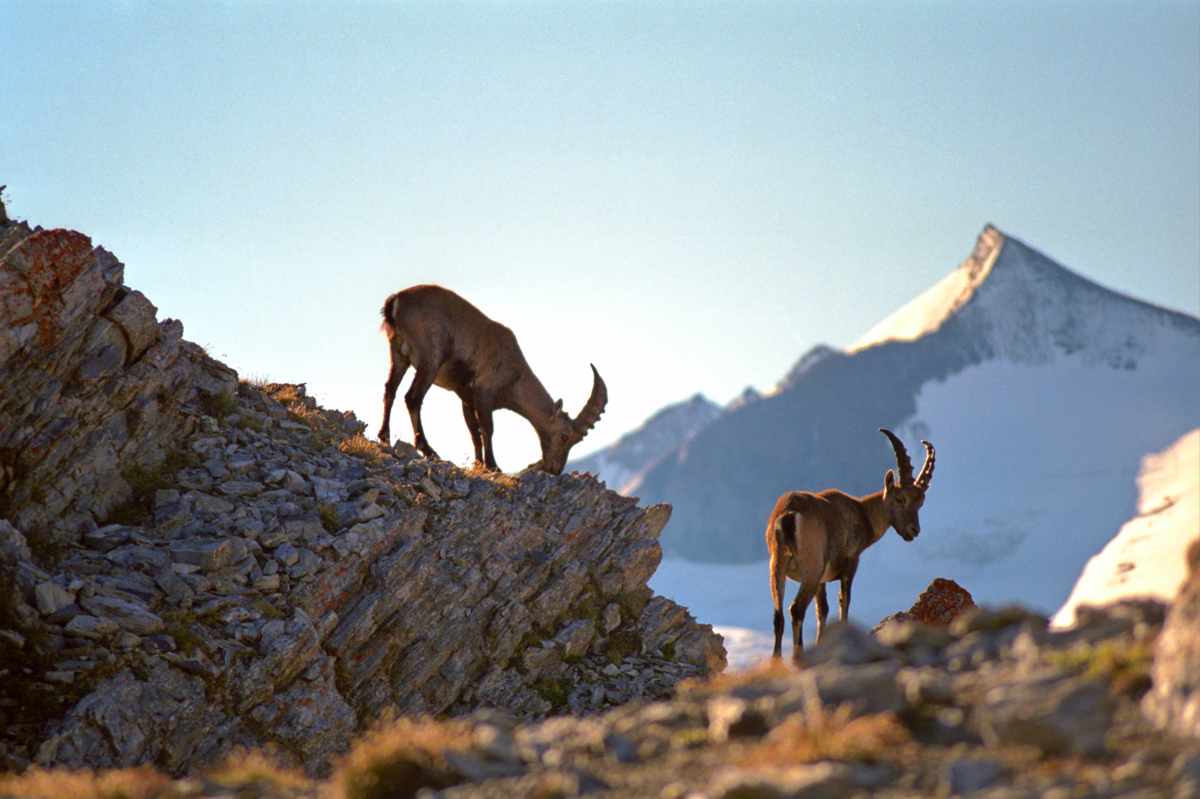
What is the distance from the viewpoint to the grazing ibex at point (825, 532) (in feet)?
52.7

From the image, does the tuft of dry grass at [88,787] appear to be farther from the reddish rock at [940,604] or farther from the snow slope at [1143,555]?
the snow slope at [1143,555]

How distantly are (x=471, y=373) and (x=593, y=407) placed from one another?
2711mm

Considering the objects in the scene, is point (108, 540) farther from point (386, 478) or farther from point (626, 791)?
point (626, 791)

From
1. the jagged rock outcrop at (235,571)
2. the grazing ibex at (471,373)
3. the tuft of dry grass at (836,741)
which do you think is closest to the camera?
the tuft of dry grass at (836,741)

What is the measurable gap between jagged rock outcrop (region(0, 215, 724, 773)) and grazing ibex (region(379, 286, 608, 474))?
1.72 metres

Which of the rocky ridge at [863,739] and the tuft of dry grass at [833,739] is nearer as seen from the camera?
the rocky ridge at [863,739]

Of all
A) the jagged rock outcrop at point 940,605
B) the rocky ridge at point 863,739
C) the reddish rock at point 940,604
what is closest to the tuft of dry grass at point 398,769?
the rocky ridge at point 863,739

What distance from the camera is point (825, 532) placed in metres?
16.6

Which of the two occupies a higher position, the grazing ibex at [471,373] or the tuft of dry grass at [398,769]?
the grazing ibex at [471,373]

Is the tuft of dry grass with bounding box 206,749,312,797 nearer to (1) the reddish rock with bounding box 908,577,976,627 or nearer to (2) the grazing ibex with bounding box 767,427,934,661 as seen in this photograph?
(2) the grazing ibex with bounding box 767,427,934,661

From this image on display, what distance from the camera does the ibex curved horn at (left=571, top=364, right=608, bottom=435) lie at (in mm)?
22094

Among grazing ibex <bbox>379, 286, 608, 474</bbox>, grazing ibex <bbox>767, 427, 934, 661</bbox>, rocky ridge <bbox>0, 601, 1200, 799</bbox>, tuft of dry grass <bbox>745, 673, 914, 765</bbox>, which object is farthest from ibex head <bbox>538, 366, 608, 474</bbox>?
tuft of dry grass <bbox>745, 673, 914, 765</bbox>

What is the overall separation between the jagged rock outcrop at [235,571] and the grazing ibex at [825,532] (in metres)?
2.16

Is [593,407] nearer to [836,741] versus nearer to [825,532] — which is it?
[825,532]
